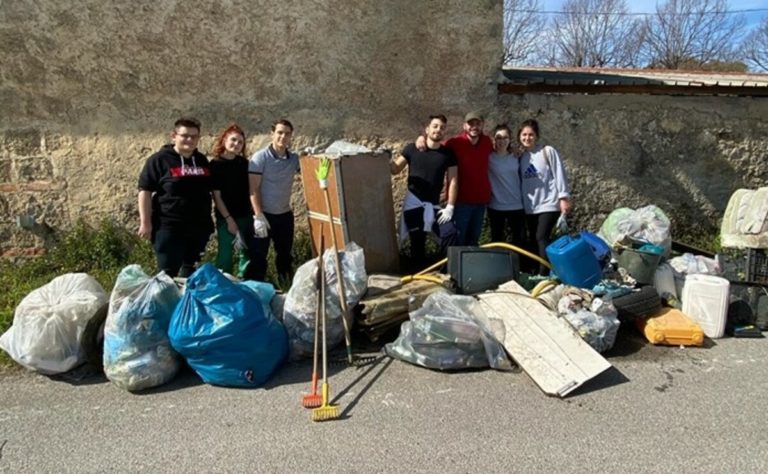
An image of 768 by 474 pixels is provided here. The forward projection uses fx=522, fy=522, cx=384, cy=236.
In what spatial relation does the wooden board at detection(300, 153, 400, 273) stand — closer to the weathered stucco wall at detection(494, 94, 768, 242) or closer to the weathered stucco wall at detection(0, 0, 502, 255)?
the weathered stucco wall at detection(0, 0, 502, 255)

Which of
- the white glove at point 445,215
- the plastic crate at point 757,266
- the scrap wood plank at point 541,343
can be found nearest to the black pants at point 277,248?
the white glove at point 445,215

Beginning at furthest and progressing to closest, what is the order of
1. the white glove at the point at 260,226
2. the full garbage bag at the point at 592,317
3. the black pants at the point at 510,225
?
the black pants at the point at 510,225
the white glove at the point at 260,226
the full garbage bag at the point at 592,317

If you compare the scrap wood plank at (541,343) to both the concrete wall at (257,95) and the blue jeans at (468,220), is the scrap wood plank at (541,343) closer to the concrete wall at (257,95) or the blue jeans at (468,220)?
the blue jeans at (468,220)

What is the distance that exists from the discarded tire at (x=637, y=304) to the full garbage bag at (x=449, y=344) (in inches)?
43.3

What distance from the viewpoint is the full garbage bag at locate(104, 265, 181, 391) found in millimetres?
3115

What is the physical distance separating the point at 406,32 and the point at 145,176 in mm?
3042

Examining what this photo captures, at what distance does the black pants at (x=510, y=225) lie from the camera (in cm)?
486

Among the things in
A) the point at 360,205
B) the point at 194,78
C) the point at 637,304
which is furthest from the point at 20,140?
the point at 637,304

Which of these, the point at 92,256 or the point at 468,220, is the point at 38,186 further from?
the point at 468,220

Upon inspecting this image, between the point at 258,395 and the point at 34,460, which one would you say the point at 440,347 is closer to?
the point at 258,395

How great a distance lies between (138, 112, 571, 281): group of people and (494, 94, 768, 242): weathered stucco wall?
1129mm

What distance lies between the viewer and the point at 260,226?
4184mm

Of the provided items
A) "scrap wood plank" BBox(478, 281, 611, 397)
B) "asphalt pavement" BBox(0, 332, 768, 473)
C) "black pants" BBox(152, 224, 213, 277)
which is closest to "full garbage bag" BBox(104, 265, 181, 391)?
"asphalt pavement" BBox(0, 332, 768, 473)

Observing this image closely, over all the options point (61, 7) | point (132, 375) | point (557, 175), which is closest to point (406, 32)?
point (557, 175)
